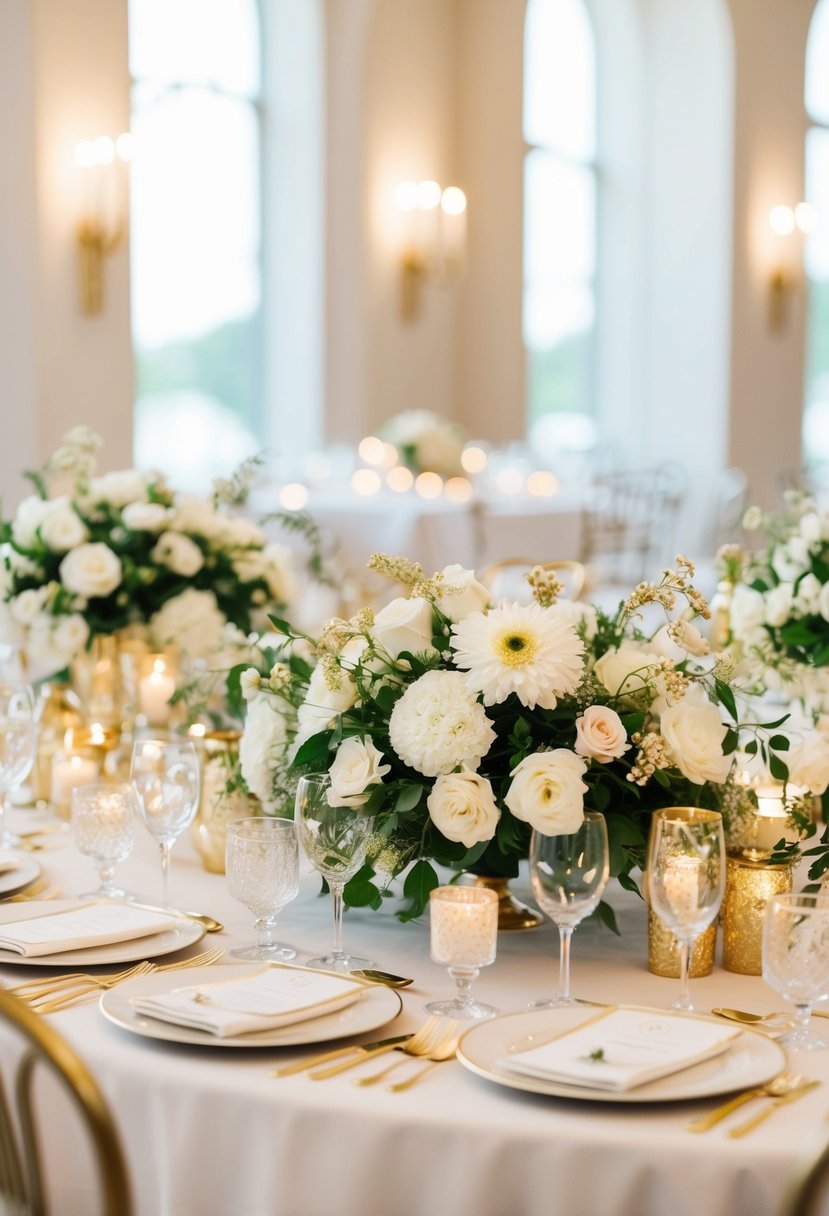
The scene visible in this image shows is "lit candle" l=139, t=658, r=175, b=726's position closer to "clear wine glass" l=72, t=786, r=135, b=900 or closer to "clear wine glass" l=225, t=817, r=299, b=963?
"clear wine glass" l=72, t=786, r=135, b=900

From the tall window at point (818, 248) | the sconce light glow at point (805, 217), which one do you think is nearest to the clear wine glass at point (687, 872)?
the sconce light glow at point (805, 217)

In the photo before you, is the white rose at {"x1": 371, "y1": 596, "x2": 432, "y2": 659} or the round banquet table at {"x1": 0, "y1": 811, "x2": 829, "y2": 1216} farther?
the white rose at {"x1": 371, "y1": 596, "x2": 432, "y2": 659}

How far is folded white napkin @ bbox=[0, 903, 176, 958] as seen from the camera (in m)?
1.64

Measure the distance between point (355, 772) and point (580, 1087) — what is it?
454mm

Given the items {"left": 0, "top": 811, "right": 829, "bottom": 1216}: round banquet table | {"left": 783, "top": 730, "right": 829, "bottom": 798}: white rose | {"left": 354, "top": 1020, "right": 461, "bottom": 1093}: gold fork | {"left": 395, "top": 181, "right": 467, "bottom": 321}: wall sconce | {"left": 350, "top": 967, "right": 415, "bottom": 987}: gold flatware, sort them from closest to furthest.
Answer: {"left": 0, "top": 811, "right": 829, "bottom": 1216}: round banquet table → {"left": 354, "top": 1020, "right": 461, "bottom": 1093}: gold fork → {"left": 350, "top": 967, "right": 415, "bottom": 987}: gold flatware → {"left": 783, "top": 730, "right": 829, "bottom": 798}: white rose → {"left": 395, "top": 181, "right": 467, "bottom": 321}: wall sconce

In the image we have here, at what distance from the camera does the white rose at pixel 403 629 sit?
68.6 inches

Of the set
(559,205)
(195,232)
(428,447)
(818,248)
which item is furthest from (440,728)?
(818,248)

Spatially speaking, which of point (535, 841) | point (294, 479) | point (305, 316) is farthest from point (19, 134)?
point (535, 841)

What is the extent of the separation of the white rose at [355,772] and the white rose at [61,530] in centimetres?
119

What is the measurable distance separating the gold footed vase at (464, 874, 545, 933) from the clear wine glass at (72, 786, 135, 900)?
16.3 inches

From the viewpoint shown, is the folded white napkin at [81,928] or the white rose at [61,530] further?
the white rose at [61,530]

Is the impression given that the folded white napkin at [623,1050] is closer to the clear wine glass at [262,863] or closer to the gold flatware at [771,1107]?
the gold flatware at [771,1107]

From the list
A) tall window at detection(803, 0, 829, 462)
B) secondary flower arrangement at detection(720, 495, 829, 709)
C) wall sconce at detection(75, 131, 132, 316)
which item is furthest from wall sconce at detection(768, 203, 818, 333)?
secondary flower arrangement at detection(720, 495, 829, 709)

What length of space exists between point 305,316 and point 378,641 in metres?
6.47
